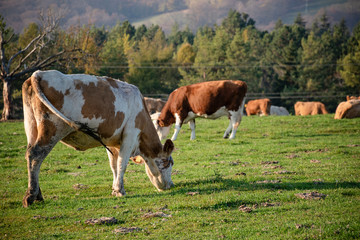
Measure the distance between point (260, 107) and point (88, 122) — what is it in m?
37.5

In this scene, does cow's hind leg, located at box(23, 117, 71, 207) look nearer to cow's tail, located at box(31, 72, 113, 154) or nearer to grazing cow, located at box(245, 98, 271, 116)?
cow's tail, located at box(31, 72, 113, 154)

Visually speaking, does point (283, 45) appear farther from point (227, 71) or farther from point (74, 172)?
point (74, 172)

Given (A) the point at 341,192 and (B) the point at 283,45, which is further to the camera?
(B) the point at 283,45

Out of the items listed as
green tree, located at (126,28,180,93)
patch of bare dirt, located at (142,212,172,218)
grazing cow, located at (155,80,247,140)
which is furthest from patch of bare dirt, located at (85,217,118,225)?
green tree, located at (126,28,180,93)

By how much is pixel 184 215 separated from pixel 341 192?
11.8 ft

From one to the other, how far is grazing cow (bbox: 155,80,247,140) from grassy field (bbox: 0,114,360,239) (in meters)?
3.92

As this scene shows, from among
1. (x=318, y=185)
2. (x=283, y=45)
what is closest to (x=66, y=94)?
(x=318, y=185)

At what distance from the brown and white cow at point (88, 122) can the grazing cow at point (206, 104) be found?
403 inches

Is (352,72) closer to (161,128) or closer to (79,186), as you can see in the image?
(161,128)

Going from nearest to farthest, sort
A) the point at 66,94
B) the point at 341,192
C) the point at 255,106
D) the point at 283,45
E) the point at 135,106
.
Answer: the point at 66,94
the point at 341,192
the point at 135,106
the point at 255,106
the point at 283,45

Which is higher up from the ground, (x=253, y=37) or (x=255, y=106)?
(x=253, y=37)

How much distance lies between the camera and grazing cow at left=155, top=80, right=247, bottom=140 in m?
19.5

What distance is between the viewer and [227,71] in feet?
225

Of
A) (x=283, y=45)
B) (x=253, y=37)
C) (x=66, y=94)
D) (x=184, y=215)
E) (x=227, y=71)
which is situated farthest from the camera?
(x=253, y=37)
